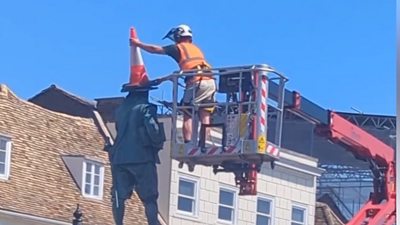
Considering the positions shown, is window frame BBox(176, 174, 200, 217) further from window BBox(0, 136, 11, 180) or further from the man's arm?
the man's arm

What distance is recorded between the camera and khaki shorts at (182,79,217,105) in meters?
11.7

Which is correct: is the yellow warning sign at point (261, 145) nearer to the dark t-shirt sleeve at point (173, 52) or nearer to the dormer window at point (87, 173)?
the dark t-shirt sleeve at point (173, 52)

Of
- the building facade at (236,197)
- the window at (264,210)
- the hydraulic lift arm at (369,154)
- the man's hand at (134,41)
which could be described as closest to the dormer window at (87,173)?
the building facade at (236,197)

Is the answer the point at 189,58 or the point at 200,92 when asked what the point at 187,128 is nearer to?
the point at 200,92

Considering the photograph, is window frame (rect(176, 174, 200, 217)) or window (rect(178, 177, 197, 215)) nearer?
window frame (rect(176, 174, 200, 217))

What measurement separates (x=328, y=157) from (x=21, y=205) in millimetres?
10386

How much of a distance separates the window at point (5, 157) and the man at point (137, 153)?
12637 mm

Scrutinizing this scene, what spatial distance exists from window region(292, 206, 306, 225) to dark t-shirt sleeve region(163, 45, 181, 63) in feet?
50.1

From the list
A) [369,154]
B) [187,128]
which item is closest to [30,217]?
[369,154]

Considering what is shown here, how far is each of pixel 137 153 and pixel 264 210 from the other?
14.4 m

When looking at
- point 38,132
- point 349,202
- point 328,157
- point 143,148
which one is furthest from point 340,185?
point 143,148

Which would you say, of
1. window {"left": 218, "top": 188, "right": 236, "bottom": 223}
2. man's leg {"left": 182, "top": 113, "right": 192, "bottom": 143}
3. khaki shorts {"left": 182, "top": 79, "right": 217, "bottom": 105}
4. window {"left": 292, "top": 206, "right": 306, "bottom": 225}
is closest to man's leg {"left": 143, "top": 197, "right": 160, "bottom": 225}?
man's leg {"left": 182, "top": 113, "right": 192, "bottom": 143}

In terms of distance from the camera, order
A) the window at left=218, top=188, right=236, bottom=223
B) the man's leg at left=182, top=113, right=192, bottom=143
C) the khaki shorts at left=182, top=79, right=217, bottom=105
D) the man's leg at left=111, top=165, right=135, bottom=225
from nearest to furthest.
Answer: the khaki shorts at left=182, top=79, right=217, bottom=105, the man's leg at left=182, top=113, right=192, bottom=143, the man's leg at left=111, top=165, right=135, bottom=225, the window at left=218, top=188, right=236, bottom=223

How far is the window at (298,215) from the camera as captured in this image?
27.1m
